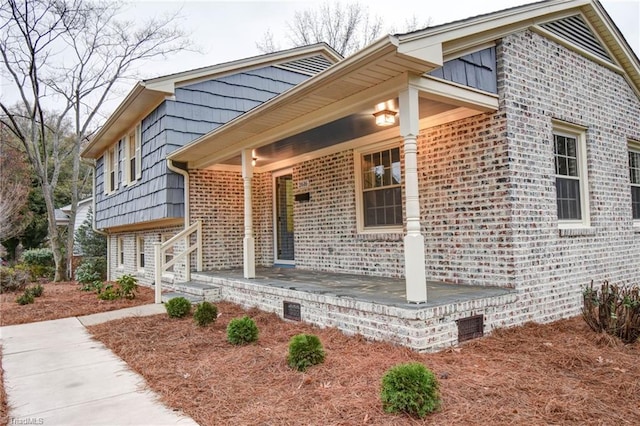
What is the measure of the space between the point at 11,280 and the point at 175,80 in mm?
7167

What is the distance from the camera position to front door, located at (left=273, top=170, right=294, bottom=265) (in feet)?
31.4

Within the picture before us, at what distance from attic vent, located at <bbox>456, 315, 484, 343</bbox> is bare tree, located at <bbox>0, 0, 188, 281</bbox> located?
46.3 feet

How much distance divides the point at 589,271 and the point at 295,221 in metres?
5.08

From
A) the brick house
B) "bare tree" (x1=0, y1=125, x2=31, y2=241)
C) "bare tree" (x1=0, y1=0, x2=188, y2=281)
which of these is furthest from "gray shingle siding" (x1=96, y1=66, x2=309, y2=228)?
"bare tree" (x1=0, y1=125, x2=31, y2=241)

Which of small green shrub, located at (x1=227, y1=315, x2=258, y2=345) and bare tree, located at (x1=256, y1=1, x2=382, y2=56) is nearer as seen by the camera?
small green shrub, located at (x1=227, y1=315, x2=258, y2=345)

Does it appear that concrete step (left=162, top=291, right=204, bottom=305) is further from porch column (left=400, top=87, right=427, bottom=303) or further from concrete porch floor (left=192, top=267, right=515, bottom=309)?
porch column (left=400, top=87, right=427, bottom=303)

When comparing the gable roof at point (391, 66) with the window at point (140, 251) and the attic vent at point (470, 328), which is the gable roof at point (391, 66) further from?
the window at point (140, 251)

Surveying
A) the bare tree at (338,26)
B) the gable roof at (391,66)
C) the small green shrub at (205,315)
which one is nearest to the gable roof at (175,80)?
the gable roof at (391,66)

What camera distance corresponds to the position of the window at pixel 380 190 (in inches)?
267

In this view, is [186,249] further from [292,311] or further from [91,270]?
[91,270]

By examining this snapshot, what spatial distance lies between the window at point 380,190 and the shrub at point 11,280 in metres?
9.75

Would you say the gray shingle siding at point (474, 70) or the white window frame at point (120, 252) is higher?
the gray shingle siding at point (474, 70)

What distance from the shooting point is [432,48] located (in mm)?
4129

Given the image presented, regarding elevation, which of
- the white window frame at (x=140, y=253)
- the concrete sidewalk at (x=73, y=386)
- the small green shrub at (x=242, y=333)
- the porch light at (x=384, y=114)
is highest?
the porch light at (x=384, y=114)
